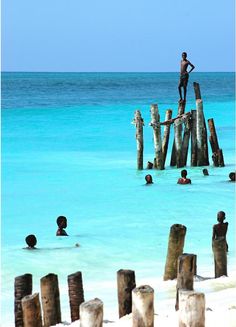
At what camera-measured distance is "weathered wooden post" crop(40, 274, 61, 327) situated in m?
6.88

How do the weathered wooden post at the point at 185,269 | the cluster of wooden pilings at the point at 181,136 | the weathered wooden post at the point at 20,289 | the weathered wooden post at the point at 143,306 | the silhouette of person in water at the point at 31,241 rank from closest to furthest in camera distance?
the weathered wooden post at the point at 143,306
the weathered wooden post at the point at 185,269
the weathered wooden post at the point at 20,289
the silhouette of person in water at the point at 31,241
the cluster of wooden pilings at the point at 181,136

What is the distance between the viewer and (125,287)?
6883 mm

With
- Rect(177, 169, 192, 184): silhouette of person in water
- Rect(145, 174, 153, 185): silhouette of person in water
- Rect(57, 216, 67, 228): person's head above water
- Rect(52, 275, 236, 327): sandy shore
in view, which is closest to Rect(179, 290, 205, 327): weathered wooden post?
Rect(52, 275, 236, 327): sandy shore

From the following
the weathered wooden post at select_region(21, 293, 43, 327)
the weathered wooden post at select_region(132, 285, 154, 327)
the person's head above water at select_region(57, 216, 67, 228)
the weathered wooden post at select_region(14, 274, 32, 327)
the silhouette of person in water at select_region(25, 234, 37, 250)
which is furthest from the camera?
the person's head above water at select_region(57, 216, 67, 228)

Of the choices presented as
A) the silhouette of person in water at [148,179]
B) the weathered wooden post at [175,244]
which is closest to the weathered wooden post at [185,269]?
the weathered wooden post at [175,244]

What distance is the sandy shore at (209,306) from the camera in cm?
650

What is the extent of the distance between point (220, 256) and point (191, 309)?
10.4ft

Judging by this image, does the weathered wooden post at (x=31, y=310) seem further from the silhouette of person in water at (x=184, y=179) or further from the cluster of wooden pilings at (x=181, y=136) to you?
the cluster of wooden pilings at (x=181, y=136)

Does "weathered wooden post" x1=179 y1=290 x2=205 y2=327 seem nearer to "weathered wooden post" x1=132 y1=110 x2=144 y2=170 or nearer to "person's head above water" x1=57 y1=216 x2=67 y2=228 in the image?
"person's head above water" x1=57 y1=216 x2=67 y2=228

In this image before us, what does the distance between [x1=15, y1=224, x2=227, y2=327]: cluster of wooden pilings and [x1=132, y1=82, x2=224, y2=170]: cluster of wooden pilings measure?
9.87 meters

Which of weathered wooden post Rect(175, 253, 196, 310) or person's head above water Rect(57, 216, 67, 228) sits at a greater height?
weathered wooden post Rect(175, 253, 196, 310)

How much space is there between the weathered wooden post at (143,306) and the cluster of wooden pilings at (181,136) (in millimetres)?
12188

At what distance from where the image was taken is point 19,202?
16.2 m

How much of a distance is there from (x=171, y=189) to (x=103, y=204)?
70.7 inches
